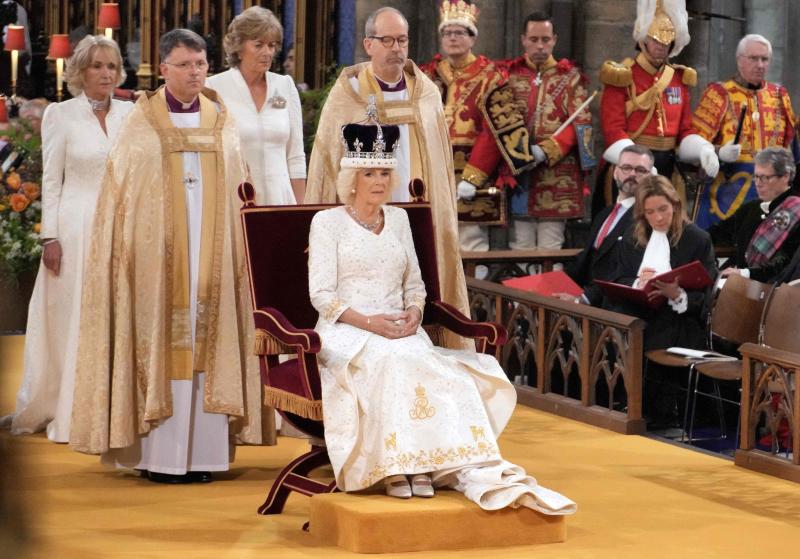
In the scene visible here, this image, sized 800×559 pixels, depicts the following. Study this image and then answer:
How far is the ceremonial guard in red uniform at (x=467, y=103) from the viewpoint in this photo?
936cm

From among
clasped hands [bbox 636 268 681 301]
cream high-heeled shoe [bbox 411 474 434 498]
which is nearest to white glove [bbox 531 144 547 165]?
clasped hands [bbox 636 268 681 301]

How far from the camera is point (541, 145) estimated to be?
9.53 m

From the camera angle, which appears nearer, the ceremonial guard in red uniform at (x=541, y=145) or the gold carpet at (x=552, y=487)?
the gold carpet at (x=552, y=487)

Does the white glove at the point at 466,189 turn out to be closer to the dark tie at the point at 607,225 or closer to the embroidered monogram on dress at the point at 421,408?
the dark tie at the point at 607,225

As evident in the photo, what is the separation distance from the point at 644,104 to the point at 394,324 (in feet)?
16.7

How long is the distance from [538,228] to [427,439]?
196 inches

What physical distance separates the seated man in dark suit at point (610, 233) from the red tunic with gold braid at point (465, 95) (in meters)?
1.20

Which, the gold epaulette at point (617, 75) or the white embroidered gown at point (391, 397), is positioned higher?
the gold epaulette at point (617, 75)

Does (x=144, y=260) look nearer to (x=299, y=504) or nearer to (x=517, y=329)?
(x=299, y=504)

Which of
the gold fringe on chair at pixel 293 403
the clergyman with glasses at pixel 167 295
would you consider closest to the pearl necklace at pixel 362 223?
the gold fringe on chair at pixel 293 403

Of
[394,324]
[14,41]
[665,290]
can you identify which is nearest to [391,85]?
[394,324]

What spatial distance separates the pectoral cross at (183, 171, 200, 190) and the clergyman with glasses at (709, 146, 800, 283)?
3207mm

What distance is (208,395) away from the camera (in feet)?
19.6

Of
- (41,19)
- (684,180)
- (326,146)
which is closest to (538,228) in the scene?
(684,180)
